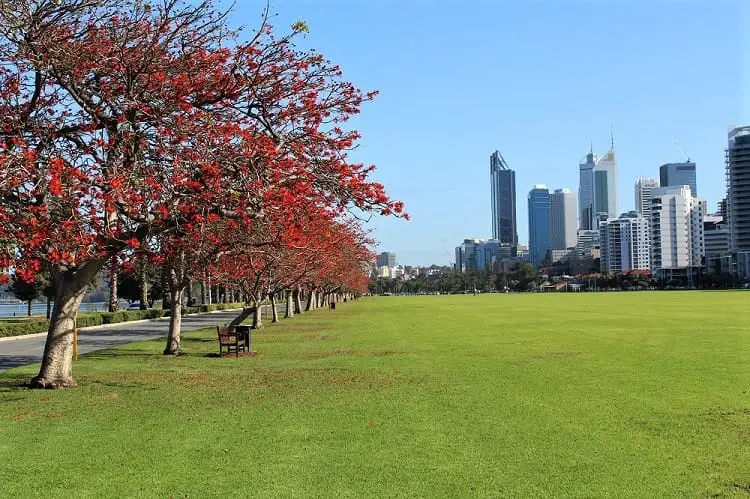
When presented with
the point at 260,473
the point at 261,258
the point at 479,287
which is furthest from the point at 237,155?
the point at 479,287

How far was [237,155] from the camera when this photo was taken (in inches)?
465

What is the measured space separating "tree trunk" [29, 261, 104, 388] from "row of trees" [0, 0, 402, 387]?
0.07ft

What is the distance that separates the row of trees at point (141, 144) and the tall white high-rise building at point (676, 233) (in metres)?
174

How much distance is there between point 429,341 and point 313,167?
11214 mm

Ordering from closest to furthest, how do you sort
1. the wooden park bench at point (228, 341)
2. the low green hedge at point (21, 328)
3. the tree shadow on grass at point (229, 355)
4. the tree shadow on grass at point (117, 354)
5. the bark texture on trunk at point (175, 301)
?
the tree shadow on grass at point (229, 355) < the wooden park bench at point (228, 341) < the tree shadow on grass at point (117, 354) < the bark texture on trunk at point (175, 301) < the low green hedge at point (21, 328)

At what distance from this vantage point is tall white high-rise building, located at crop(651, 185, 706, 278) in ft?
577

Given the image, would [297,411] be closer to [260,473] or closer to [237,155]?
[260,473]

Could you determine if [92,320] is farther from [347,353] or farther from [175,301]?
[347,353]

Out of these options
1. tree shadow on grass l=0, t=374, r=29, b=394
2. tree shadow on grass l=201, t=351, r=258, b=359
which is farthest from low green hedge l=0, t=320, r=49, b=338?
tree shadow on grass l=0, t=374, r=29, b=394

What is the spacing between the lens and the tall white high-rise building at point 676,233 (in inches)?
6919

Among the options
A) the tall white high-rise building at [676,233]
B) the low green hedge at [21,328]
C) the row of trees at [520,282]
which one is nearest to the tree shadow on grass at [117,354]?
the low green hedge at [21,328]

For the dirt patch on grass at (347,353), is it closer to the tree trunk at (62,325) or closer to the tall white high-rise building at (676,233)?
the tree trunk at (62,325)

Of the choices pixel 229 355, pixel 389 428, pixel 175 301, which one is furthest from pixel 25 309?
pixel 389 428

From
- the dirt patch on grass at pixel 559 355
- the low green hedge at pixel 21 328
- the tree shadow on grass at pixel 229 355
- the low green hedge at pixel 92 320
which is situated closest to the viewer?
the dirt patch on grass at pixel 559 355
